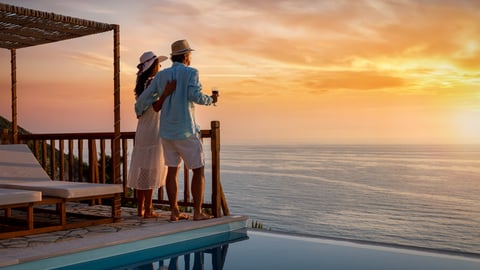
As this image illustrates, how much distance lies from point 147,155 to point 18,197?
139 centimetres

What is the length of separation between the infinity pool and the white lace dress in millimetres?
800

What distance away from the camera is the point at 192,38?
29.9m

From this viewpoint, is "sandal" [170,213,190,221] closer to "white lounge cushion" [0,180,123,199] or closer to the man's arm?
"white lounge cushion" [0,180,123,199]

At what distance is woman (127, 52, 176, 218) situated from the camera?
5758 millimetres

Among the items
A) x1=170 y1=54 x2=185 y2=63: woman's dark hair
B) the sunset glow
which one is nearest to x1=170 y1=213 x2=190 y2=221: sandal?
x1=170 y1=54 x2=185 y2=63: woman's dark hair

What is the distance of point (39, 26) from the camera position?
20.5 feet

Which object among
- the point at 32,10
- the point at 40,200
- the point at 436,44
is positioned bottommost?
the point at 40,200

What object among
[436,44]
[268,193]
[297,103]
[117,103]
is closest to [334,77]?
[297,103]

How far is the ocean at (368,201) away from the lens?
2694 cm

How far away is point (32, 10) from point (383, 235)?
77.2 ft

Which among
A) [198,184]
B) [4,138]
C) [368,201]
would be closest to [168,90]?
[198,184]

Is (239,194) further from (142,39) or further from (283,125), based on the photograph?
(142,39)

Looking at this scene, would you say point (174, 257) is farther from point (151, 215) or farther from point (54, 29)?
point (54, 29)

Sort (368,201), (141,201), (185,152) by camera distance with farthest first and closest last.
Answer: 1. (368,201)
2. (141,201)
3. (185,152)
